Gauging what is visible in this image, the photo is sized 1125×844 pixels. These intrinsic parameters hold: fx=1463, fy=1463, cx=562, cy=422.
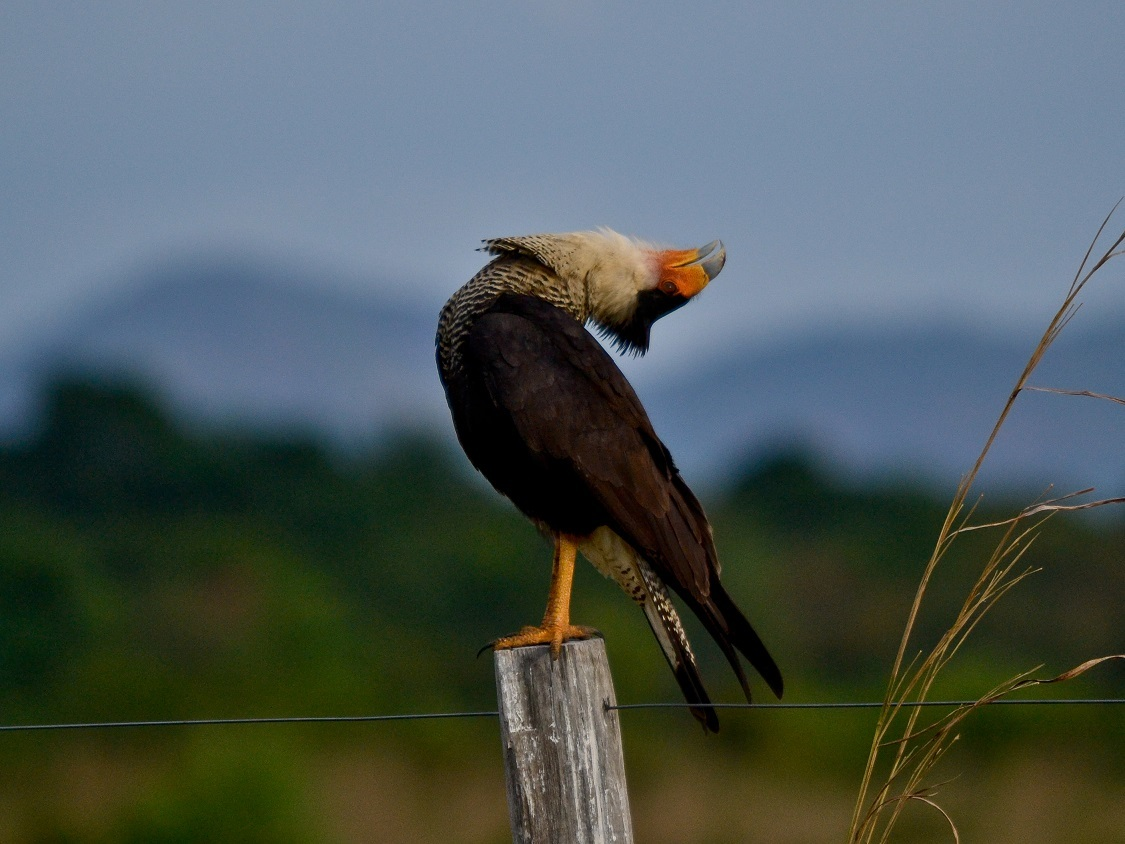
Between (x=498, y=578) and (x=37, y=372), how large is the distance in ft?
54.8

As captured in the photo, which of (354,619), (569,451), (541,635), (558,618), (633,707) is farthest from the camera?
(354,619)

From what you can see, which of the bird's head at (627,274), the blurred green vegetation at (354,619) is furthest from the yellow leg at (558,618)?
the blurred green vegetation at (354,619)

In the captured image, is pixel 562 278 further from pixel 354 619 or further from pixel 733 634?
pixel 354 619

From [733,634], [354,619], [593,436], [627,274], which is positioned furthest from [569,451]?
[354,619]

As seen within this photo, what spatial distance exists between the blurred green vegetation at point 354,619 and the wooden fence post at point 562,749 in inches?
209

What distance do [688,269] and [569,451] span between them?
78cm

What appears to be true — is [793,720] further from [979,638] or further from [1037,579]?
[979,638]

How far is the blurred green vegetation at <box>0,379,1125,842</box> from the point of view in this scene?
541 inches

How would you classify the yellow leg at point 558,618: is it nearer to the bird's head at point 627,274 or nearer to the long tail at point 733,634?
the long tail at point 733,634

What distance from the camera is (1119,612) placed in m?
23.8

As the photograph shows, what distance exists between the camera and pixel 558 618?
3248 mm

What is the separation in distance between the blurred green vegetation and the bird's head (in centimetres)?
392

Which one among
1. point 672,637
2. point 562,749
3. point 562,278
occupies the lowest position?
point 562,749

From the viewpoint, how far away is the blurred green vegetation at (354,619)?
1373cm
